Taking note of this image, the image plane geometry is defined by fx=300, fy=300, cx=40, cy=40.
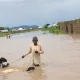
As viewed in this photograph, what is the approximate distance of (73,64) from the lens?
39.4 ft

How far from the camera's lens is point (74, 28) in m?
39.0

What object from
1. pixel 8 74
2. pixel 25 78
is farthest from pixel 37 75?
pixel 8 74

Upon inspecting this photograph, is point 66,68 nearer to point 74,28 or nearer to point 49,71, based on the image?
point 49,71

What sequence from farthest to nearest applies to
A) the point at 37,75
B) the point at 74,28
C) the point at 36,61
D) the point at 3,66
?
the point at 74,28 → the point at 3,66 → the point at 36,61 → the point at 37,75

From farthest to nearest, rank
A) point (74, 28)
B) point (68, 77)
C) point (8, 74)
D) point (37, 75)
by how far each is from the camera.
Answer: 1. point (74, 28)
2. point (8, 74)
3. point (37, 75)
4. point (68, 77)

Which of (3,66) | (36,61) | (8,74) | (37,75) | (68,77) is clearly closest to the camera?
(68,77)

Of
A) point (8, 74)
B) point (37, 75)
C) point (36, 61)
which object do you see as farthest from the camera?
point (36, 61)

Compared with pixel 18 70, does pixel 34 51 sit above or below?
above

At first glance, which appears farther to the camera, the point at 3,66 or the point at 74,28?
the point at 74,28

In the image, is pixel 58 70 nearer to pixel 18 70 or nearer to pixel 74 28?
pixel 18 70

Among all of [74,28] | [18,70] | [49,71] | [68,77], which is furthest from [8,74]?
[74,28]

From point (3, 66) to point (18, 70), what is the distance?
47.0 inches

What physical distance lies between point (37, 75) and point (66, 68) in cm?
143

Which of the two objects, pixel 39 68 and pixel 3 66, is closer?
pixel 39 68
